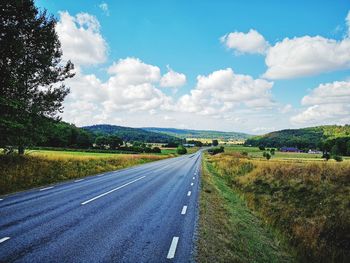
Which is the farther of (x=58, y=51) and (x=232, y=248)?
(x=58, y=51)

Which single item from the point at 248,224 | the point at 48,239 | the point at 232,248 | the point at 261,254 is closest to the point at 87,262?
the point at 48,239

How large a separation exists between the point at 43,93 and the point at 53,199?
Result: 11591mm

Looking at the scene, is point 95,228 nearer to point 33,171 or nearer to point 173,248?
point 173,248

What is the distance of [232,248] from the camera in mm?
6934

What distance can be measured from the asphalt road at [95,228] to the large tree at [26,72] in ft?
18.6

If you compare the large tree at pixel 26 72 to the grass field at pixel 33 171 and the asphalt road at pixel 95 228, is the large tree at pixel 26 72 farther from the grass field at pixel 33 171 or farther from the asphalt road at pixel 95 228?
the asphalt road at pixel 95 228

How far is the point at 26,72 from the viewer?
738 inches

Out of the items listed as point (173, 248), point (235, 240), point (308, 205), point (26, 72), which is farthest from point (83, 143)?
point (173, 248)

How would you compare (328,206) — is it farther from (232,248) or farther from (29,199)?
(29,199)

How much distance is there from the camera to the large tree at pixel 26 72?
15938mm

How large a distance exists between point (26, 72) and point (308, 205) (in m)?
18.9

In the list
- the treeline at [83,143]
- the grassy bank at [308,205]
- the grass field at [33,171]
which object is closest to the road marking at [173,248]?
the grassy bank at [308,205]

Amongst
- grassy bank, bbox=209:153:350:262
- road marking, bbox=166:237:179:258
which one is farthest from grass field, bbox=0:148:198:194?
grassy bank, bbox=209:153:350:262

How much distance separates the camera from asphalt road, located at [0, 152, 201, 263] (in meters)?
5.93
